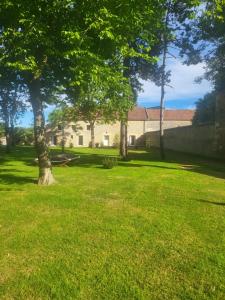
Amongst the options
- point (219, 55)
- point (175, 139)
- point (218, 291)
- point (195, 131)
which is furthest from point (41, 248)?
point (175, 139)

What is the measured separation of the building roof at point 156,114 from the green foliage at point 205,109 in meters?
10.8

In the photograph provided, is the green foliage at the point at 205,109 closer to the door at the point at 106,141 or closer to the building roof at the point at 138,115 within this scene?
the building roof at the point at 138,115

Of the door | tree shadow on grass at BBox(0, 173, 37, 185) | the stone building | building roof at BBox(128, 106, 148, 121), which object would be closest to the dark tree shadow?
tree shadow on grass at BBox(0, 173, 37, 185)

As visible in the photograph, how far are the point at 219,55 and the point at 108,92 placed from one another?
17.0 meters

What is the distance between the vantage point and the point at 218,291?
17.6 feet

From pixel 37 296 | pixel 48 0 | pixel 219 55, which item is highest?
pixel 219 55

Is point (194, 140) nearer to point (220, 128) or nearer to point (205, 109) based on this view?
point (220, 128)

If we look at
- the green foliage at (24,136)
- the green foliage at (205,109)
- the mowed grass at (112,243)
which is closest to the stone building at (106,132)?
the green foliage at (24,136)

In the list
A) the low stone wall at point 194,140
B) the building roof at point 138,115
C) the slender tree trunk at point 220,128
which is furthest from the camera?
the building roof at point 138,115

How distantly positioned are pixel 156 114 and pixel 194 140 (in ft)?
107

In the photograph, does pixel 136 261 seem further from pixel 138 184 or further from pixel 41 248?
pixel 138 184

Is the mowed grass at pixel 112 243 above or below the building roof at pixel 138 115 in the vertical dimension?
below

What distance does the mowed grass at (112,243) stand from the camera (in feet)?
18.1

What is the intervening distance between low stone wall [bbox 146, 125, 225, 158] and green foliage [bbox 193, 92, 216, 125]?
319 inches
